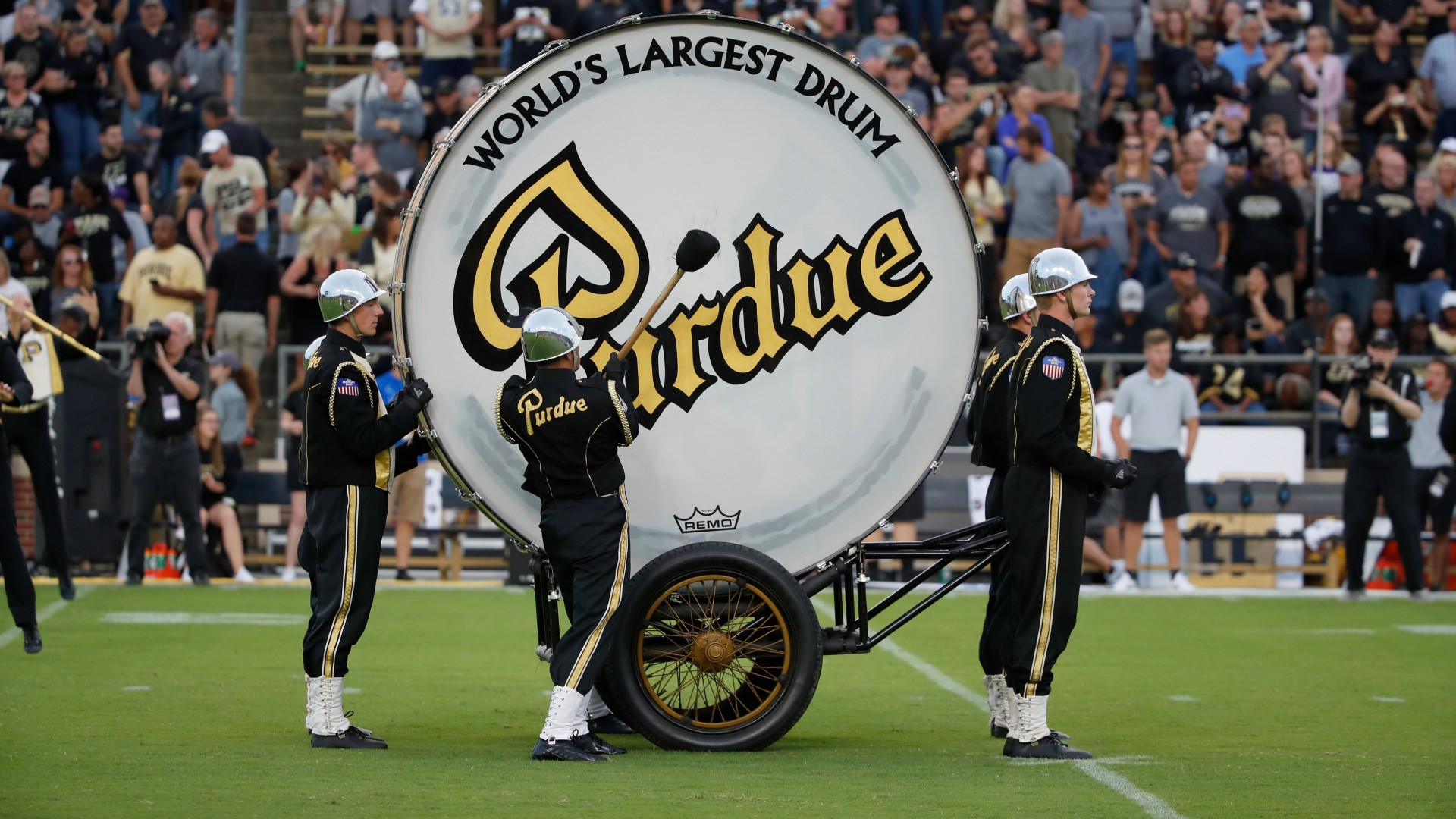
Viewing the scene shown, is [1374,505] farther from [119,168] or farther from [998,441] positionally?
[119,168]

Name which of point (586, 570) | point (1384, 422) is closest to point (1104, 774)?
point (586, 570)

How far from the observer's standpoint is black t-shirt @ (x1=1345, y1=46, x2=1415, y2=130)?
22.6m

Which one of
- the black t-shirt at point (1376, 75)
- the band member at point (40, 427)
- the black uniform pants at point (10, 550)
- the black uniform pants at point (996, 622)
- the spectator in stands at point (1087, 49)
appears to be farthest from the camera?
the black t-shirt at point (1376, 75)

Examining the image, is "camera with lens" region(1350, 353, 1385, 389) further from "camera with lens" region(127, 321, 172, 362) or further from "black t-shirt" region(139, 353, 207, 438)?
"camera with lens" region(127, 321, 172, 362)

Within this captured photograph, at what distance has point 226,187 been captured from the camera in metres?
19.9

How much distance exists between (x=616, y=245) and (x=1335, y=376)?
11.9 meters

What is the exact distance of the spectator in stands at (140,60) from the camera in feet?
73.2

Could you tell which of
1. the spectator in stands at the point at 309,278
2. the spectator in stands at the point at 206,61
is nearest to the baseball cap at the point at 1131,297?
the spectator in stands at the point at 309,278

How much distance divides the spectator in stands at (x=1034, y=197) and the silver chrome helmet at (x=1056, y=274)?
35.9ft

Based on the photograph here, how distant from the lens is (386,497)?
859 cm

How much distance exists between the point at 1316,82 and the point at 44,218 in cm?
1380

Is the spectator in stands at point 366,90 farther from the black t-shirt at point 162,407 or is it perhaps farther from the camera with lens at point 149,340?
the black t-shirt at point 162,407

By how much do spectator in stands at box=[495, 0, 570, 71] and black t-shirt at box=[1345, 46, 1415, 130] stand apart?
9072 mm

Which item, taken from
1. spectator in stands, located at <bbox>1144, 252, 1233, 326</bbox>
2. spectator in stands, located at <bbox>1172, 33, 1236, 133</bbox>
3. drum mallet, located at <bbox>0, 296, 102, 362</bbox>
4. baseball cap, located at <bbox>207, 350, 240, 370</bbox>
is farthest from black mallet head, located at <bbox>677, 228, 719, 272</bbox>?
spectator in stands, located at <bbox>1172, 33, 1236, 133</bbox>
